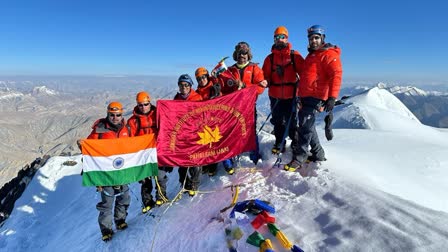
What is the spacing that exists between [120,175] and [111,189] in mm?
594

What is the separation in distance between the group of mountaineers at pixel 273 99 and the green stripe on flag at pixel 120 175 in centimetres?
30

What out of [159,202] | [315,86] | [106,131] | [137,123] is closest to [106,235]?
[159,202]

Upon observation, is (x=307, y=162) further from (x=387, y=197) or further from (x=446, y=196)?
(x=446, y=196)

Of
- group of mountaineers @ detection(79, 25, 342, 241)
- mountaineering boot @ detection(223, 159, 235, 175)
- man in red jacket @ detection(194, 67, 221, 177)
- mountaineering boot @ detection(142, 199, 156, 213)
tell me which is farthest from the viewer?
mountaineering boot @ detection(223, 159, 235, 175)

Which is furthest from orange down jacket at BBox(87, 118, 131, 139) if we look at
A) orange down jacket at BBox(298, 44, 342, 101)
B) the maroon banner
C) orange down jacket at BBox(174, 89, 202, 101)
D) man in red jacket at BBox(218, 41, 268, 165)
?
orange down jacket at BBox(298, 44, 342, 101)

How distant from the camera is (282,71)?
8844 mm

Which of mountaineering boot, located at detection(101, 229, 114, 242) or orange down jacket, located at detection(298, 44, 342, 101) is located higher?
orange down jacket, located at detection(298, 44, 342, 101)

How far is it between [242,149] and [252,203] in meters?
2.99

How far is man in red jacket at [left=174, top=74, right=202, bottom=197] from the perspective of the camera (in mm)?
8883

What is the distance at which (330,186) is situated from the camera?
7074 mm

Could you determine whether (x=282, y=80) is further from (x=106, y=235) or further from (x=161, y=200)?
(x=106, y=235)

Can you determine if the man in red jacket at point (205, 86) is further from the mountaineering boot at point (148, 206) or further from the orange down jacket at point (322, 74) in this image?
the mountaineering boot at point (148, 206)

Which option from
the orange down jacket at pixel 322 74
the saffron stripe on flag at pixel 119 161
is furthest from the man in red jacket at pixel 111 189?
the orange down jacket at pixel 322 74

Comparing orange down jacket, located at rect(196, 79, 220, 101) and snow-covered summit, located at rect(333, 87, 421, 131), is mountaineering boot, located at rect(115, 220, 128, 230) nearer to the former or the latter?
orange down jacket, located at rect(196, 79, 220, 101)
